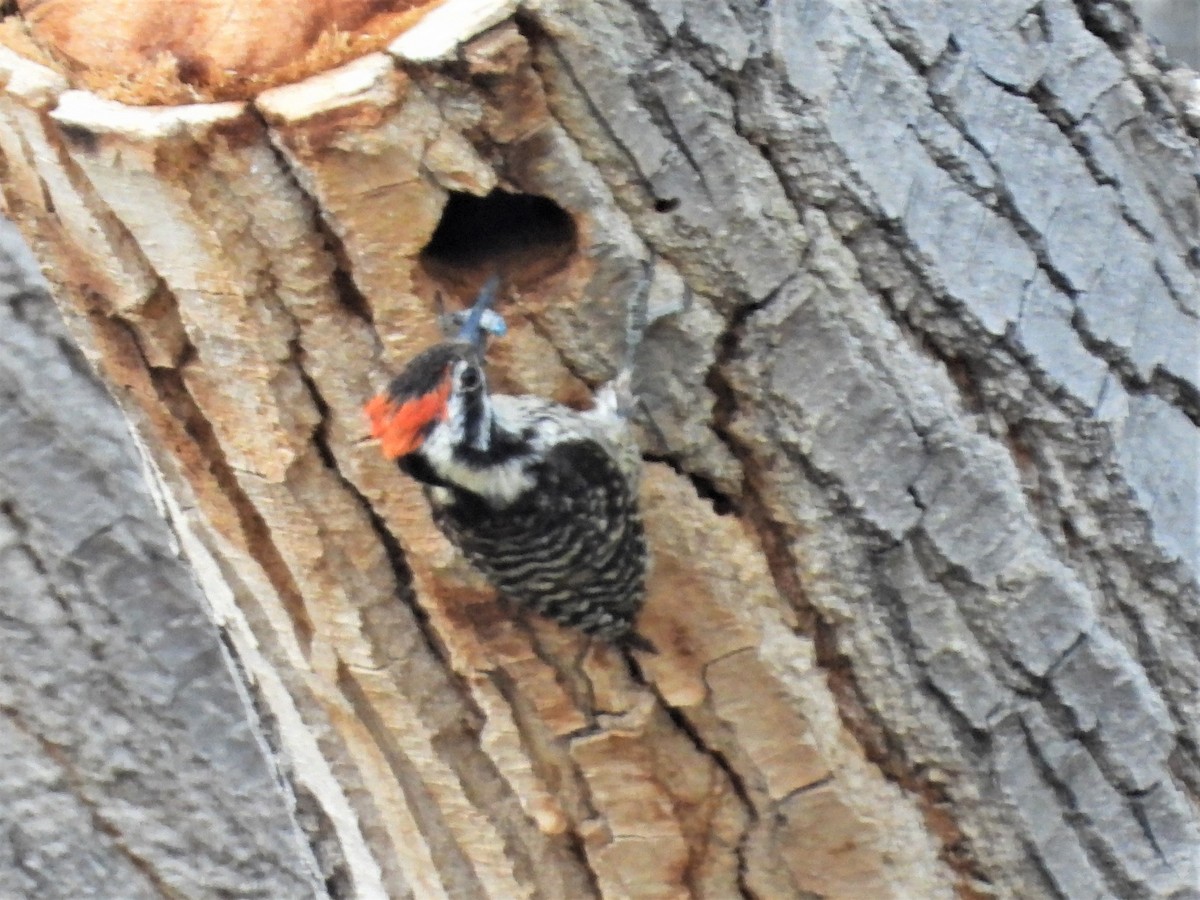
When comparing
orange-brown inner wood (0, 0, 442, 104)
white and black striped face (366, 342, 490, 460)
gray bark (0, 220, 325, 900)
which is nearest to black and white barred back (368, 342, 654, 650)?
white and black striped face (366, 342, 490, 460)

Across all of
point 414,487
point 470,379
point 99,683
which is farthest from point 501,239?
point 99,683

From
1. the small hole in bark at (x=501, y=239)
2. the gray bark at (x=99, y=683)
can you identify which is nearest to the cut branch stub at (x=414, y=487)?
the small hole in bark at (x=501, y=239)

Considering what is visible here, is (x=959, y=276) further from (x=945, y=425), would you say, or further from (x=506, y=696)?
(x=506, y=696)

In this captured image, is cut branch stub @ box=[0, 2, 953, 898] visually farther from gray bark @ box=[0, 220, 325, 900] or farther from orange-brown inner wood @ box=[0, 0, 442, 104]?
gray bark @ box=[0, 220, 325, 900]

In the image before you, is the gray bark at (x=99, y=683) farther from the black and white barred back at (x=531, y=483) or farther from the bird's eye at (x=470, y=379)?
the bird's eye at (x=470, y=379)

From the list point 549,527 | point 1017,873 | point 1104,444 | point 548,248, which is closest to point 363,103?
point 548,248

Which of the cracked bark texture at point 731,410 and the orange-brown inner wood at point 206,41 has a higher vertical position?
the orange-brown inner wood at point 206,41

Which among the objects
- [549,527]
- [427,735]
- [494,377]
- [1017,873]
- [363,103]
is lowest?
[1017,873]
